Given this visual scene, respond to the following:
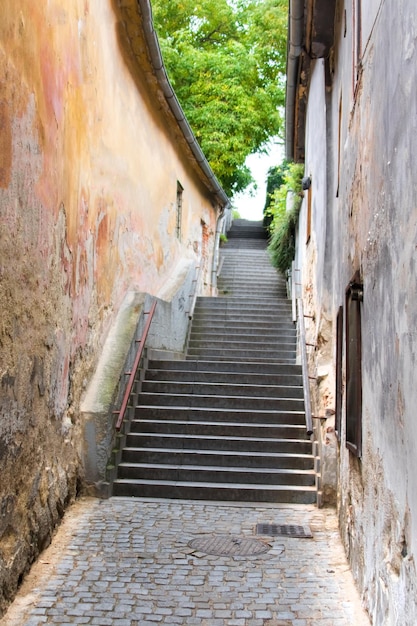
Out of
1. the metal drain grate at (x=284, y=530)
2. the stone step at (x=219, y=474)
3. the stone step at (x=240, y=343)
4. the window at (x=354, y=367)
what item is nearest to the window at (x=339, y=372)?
the window at (x=354, y=367)

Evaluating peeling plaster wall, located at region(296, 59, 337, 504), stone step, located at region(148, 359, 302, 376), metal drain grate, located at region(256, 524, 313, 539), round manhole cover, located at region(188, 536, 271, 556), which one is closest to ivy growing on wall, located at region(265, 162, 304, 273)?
peeling plaster wall, located at region(296, 59, 337, 504)

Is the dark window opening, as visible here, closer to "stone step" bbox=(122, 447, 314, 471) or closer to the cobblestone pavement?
"stone step" bbox=(122, 447, 314, 471)

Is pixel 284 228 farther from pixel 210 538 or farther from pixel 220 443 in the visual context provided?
pixel 210 538

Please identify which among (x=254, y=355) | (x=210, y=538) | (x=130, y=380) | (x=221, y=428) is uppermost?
(x=130, y=380)

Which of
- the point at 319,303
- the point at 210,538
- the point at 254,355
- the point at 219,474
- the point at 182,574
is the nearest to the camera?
the point at 182,574

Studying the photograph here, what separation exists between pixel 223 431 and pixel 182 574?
11.2 ft

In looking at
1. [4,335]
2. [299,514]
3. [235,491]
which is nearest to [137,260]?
[235,491]

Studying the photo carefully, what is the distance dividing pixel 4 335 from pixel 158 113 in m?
Result: 7.84

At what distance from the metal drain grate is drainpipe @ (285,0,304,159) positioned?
6173mm

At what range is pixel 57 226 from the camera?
6.25m

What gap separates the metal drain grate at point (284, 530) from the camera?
617 cm

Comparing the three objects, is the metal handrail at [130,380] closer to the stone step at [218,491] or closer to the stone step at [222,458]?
the stone step at [222,458]

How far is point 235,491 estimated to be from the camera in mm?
7379

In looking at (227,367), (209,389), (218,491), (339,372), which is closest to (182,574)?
(218,491)
